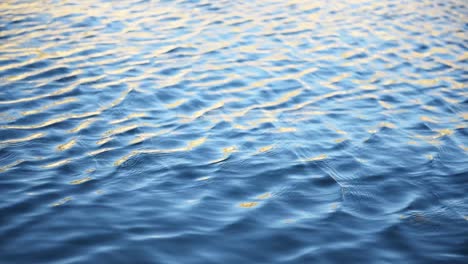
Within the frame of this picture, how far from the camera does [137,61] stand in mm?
9109

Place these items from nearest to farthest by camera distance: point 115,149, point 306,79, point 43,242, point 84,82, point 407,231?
point 43,242 → point 407,231 → point 115,149 → point 84,82 → point 306,79

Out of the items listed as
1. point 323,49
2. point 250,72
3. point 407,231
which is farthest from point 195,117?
point 323,49

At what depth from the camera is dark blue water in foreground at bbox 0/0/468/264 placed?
461cm

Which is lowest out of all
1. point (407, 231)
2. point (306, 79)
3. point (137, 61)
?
point (407, 231)

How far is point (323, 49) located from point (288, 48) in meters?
0.72

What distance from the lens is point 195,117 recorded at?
23.4 feet

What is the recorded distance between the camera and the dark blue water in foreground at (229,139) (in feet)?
15.1

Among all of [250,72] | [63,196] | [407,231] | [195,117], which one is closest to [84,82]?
[195,117]

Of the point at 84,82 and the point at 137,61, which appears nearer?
the point at 84,82

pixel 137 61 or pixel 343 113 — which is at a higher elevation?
pixel 137 61

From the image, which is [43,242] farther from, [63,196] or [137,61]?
[137,61]

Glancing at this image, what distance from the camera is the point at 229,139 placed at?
6.54m

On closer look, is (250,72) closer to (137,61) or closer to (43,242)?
(137,61)

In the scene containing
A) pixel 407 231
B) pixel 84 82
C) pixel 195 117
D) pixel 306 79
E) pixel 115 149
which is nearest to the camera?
pixel 407 231
